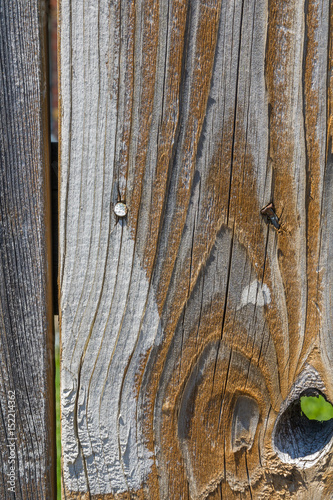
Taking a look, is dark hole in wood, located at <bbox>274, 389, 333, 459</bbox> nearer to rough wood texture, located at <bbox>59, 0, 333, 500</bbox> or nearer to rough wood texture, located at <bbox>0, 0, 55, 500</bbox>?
rough wood texture, located at <bbox>59, 0, 333, 500</bbox>

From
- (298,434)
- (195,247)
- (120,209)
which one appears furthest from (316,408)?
(120,209)

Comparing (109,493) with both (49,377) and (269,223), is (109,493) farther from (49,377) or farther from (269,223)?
(269,223)

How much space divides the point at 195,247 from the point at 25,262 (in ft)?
1.64

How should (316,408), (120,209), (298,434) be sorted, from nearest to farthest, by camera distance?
(120,209)
(298,434)
(316,408)

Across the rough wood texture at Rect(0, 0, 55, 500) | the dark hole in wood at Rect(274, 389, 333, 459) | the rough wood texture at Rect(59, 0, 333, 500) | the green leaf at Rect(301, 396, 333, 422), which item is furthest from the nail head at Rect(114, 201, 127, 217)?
the green leaf at Rect(301, 396, 333, 422)

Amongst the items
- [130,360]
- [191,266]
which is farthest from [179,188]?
[130,360]

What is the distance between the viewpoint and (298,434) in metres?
1.34

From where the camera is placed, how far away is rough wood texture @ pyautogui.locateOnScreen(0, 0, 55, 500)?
1195mm

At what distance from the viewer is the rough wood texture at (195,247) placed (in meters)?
1.14

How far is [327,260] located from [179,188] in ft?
1.56

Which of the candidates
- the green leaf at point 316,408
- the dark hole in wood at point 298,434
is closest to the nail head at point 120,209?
the dark hole in wood at point 298,434

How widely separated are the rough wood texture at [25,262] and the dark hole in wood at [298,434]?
0.70 m

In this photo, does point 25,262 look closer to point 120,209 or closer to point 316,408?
point 120,209

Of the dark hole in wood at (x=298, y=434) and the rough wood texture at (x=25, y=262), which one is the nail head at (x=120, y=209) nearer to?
the rough wood texture at (x=25, y=262)
